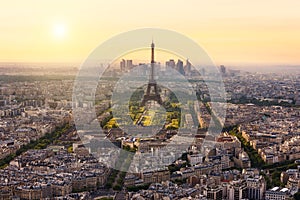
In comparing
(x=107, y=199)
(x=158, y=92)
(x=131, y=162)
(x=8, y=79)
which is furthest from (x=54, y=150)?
(x=8, y=79)

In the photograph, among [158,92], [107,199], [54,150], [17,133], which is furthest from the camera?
[158,92]

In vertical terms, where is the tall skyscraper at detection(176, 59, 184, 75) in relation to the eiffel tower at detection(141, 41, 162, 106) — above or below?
above

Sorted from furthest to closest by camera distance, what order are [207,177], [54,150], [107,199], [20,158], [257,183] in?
[54,150]
[20,158]
[207,177]
[257,183]
[107,199]

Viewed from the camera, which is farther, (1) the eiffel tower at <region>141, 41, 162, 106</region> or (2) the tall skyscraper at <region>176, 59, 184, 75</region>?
(1) the eiffel tower at <region>141, 41, 162, 106</region>

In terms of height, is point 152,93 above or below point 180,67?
below

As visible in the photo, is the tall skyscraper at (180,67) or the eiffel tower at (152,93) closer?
the tall skyscraper at (180,67)

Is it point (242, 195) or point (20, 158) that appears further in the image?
point (20, 158)

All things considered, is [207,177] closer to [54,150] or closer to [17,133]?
[54,150]

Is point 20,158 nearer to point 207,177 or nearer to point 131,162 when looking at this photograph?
point 131,162

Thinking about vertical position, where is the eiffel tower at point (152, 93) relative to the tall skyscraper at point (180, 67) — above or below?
below
